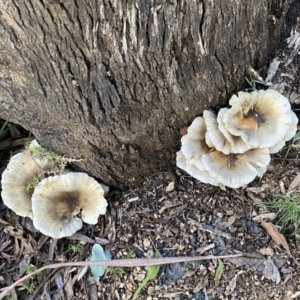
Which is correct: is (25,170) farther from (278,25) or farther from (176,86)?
(278,25)

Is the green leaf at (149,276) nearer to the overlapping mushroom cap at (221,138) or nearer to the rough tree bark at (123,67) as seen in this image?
the rough tree bark at (123,67)

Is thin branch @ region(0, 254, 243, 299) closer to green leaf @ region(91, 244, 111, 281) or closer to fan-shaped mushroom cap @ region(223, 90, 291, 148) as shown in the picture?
green leaf @ region(91, 244, 111, 281)

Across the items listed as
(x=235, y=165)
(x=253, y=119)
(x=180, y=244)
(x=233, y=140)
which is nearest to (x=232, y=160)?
(x=235, y=165)

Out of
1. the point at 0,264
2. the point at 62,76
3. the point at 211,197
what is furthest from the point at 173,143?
the point at 0,264

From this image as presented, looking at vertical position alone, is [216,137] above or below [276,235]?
above

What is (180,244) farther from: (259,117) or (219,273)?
(259,117)
